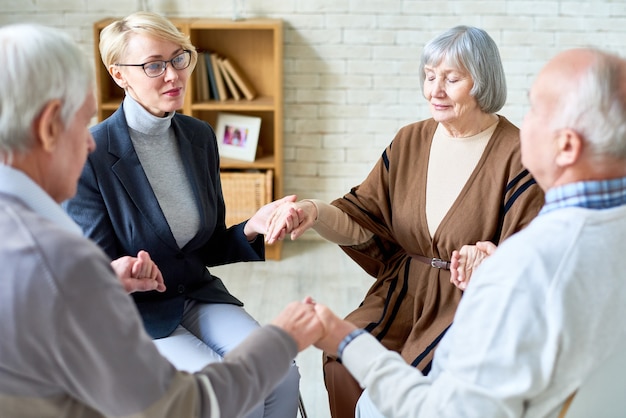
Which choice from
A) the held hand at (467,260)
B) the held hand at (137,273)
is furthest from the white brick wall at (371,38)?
the held hand at (137,273)

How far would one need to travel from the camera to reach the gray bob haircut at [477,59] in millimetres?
2283

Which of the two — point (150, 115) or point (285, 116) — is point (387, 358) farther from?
point (285, 116)

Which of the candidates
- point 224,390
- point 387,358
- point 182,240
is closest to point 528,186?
point 387,358

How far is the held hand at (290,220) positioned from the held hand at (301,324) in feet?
2.16

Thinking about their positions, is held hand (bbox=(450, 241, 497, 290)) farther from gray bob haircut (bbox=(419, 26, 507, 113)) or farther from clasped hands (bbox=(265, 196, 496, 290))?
gray bob haircut (bbox=(419, 26, 507, 113))

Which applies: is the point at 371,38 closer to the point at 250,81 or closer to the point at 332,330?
the point at 250,81

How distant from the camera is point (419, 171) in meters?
2.39

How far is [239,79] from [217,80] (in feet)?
0.41

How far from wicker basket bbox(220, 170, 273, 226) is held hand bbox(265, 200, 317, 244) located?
2.10 m

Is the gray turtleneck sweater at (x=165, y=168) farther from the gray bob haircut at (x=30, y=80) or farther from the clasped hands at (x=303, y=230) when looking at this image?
the gray bob haircut at (x=30, y=80)

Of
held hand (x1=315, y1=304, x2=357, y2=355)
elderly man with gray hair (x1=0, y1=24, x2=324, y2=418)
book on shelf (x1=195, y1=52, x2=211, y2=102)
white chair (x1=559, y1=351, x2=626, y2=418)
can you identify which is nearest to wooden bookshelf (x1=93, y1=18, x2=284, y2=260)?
book on shelf (x1=195, y1=52, x2=211, y2=102)

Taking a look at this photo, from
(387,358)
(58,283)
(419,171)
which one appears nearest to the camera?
(58,283)

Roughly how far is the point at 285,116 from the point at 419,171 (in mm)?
2381

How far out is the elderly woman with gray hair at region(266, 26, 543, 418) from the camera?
2.23 m
